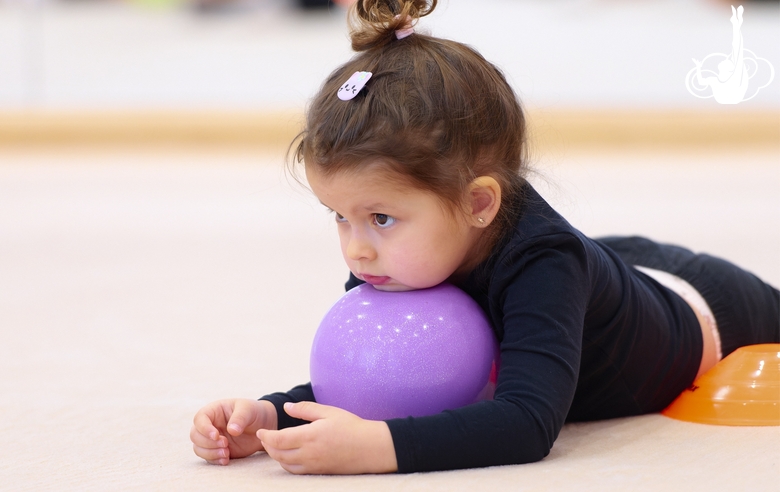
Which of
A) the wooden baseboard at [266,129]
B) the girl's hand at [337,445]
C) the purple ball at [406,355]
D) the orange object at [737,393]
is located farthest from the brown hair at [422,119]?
the wooden baseboard at [266,129]

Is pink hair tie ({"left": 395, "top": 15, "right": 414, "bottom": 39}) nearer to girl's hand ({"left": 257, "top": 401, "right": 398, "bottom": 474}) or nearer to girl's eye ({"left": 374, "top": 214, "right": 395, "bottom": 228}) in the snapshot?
girl's eye ({"left": 374, "top": 214, "right": 395, "bottom": 228})

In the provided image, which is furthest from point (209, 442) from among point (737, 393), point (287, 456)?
point (737, 393)

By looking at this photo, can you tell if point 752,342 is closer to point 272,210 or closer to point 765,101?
point 272,210

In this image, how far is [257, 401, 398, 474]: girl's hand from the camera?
3.03 ft

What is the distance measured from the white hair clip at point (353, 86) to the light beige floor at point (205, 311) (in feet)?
0.89

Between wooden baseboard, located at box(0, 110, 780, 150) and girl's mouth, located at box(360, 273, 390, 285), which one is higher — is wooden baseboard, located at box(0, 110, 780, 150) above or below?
below

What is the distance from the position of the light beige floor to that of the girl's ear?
5.2 inches

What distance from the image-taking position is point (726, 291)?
1.39 m

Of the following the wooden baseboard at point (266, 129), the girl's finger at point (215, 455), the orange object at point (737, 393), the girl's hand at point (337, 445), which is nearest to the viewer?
the girl's hand at point (337, 445)

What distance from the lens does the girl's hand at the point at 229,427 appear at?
102cm

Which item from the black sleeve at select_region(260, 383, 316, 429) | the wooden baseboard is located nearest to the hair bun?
the black sleeve at select_region(260, 383, 316, 429)

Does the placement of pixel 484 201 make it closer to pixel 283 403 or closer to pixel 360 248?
pixel 360 248

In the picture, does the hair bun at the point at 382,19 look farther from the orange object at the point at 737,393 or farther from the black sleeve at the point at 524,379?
the orange object at the point at 737,393

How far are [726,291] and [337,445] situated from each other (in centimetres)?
74
